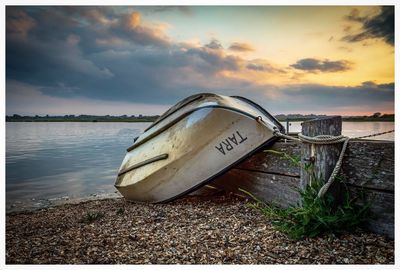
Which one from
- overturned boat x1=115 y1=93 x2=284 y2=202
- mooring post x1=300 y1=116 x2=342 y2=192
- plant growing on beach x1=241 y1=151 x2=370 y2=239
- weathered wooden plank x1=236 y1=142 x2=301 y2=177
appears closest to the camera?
plant growing on beach x1=241 y1=151 x2=370 y2=239

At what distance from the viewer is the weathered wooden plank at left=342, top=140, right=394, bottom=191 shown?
2.49 metres

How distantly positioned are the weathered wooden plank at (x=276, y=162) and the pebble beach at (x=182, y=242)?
0.53 m

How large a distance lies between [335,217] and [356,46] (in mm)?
2115

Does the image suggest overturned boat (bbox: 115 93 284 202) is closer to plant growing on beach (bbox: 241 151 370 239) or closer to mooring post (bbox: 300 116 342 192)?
mooring post (bbox: 300 116 342 192)

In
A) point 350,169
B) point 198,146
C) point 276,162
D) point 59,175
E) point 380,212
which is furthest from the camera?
point 59,175

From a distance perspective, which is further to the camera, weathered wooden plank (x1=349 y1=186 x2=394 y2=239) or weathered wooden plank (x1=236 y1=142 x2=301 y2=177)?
weathered wooden plank (x1=236 y1=142 x2=301 y2=177)

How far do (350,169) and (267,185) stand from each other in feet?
3.65

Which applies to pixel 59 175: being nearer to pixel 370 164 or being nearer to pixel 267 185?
pixel 267 185

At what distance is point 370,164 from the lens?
2576mm

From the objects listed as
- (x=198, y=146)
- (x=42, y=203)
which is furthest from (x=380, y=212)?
(x=42, y=203)

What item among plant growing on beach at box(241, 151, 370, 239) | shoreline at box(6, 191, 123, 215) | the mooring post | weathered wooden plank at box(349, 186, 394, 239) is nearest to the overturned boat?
the mooring post
